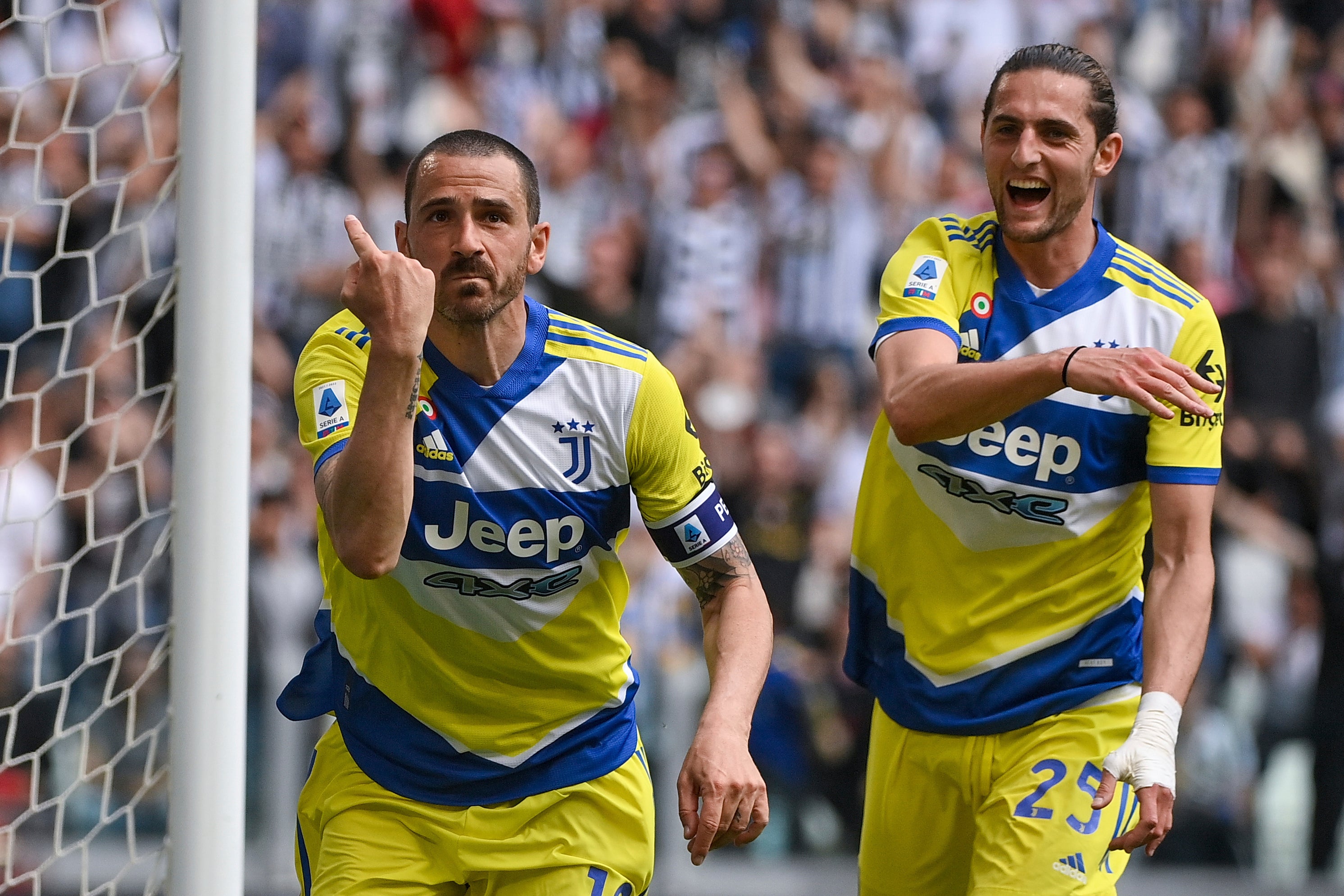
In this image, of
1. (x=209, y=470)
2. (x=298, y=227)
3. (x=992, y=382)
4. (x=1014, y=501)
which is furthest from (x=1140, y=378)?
(x=298, y=227)

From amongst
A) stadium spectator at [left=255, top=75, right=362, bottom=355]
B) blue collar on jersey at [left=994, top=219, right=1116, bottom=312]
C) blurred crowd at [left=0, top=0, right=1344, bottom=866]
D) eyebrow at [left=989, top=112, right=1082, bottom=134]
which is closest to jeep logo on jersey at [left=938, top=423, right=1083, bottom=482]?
blue collar on jersey at [left=994, top=219, right=1116, bottom=312]

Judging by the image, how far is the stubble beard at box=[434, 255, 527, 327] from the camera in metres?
3.63

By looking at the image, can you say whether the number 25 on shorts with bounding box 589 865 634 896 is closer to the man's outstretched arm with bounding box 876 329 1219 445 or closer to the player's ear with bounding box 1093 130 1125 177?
the man's outstretched arm with bounding box 876 329 1219 445

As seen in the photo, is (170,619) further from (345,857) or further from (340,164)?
(340,164)

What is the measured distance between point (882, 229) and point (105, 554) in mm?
4417

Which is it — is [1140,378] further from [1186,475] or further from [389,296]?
[389,296]

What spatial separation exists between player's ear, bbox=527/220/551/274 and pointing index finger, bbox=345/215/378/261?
1.96 feet

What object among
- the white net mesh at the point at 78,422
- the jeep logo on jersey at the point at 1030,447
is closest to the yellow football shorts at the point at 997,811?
the jeep logo on jersey at the point at 1030,447

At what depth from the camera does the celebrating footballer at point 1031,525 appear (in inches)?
159

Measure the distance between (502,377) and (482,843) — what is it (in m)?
1.05

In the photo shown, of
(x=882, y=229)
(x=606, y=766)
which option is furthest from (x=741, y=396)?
(x=606, y=766)

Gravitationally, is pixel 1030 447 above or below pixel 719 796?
above

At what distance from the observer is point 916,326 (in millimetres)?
4156

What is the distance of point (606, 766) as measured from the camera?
12.8ft
